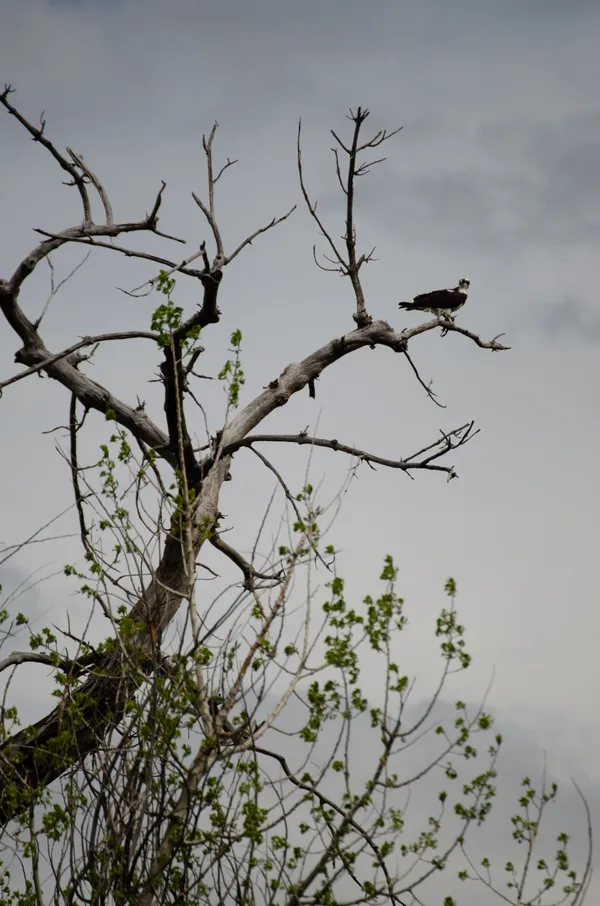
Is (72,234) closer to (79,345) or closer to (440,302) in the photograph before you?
(79,345)

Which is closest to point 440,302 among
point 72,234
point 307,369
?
point 307,369

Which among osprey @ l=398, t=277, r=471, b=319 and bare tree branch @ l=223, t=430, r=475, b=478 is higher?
osprey @ l=398, t=277, r=471, b=319

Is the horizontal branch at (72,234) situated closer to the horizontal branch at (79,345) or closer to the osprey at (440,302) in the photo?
the horizontal branch at (79,345)

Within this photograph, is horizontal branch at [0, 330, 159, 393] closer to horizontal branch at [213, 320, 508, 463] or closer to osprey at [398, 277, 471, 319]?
horizontal branch at [213, 320, 508, 463]

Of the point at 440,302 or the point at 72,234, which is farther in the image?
the point at 440,302

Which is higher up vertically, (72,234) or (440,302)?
(440,302)

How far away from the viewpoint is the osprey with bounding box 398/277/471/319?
8805mm

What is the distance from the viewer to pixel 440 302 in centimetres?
884

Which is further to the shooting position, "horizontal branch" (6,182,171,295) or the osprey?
the osprey

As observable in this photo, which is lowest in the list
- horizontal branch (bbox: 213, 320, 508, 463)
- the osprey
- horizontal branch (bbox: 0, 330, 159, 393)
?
horizontal branch (bbox: 0, 330, 159, 393)

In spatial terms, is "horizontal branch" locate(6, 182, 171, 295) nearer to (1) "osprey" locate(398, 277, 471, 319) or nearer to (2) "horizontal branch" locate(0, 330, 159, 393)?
(2) "horizontal branch" locate(0, 330, 159, 393)

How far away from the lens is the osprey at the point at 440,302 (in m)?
8.80

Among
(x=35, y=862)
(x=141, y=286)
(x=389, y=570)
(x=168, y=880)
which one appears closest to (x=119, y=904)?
(x=168, y=880)

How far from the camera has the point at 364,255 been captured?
26.6 ft
